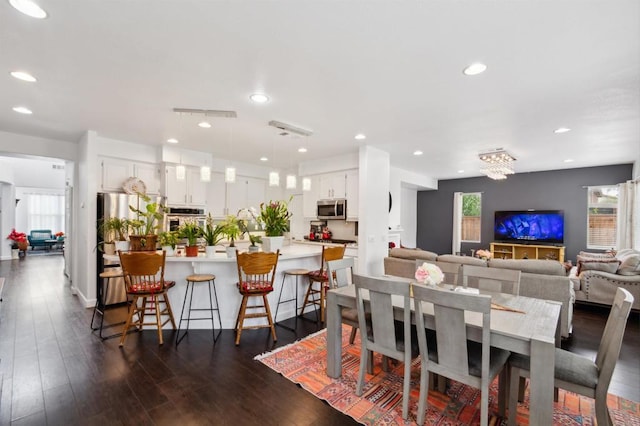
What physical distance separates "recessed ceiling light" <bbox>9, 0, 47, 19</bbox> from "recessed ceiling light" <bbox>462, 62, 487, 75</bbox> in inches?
121

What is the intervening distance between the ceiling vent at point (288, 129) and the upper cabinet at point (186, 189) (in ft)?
7.50

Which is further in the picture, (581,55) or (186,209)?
(186,209)

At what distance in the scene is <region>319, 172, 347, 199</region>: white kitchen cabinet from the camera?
5855 mm

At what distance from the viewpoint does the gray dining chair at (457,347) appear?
5.89 feet

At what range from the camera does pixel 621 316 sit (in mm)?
1743

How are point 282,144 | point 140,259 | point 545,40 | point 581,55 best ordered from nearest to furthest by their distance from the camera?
point 545,40 → point 581,55 → point 140,259 → point 282,144

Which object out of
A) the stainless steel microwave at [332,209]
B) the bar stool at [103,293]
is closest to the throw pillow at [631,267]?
the stainless steel microwave at [332,209]

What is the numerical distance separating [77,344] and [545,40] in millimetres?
5198

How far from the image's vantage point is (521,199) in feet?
25.8

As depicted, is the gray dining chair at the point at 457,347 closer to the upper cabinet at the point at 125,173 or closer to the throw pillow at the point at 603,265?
the throw pillow at the point at 603,265

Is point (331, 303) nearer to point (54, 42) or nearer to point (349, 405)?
point (349, 405)

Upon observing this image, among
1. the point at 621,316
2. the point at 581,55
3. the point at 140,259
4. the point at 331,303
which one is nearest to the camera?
the point at 621,316

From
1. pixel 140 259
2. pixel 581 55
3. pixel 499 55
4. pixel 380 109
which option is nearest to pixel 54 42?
pixel 140 259

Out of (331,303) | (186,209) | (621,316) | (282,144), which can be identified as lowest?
(331,303)
